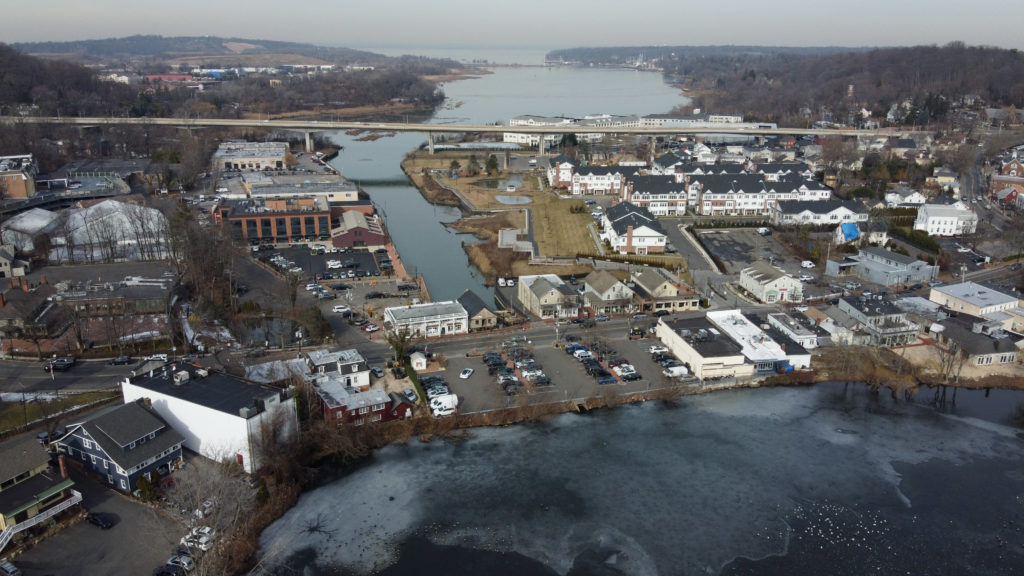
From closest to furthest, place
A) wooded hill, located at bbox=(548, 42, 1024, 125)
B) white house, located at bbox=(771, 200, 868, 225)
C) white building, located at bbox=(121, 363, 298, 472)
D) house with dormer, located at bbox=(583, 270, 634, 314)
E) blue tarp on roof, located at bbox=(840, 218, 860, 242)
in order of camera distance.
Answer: white building, located at bbox=(121, 363, 298, 472) → house with dormer, located at bbox=(583, 270, 634, 314) → blue tarp on roof, located at bbox=(840, 218, 860, 242) → white house, located at bbox=(771, 200, 868, 225) → wooded hill, located at bbox=(548, 42, 1024, 125)

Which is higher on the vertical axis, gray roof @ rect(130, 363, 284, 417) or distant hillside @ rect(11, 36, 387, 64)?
distant hillside @ rect(11, 36, 387, 64)

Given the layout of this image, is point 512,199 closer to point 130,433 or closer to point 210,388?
point 210,388

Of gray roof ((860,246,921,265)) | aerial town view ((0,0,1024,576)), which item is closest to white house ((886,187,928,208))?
aerial town view ((0,0,1024,576))

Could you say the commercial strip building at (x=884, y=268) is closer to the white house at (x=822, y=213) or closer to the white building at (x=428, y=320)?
the white house at (x=822, y=213)

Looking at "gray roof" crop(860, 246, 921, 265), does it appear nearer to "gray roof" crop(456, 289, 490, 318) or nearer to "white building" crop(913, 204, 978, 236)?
"white building" crop(913, 204, 978, 236)

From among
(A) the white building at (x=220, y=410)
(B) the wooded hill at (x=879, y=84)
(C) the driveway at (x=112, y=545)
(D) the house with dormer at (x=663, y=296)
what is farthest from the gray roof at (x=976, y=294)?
(B) the wooded hill at (x=879, y=84)

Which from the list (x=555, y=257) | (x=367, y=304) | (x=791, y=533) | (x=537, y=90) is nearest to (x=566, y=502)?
(x=791, y=533)

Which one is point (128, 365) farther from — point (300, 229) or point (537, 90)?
point (537, 90)

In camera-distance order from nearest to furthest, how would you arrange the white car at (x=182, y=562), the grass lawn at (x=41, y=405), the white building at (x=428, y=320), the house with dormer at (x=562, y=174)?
the white car at (x=182, y=562) < the grass lawn at (x=41, y=405) < the white building at (x=428, y=320) < the house with dormer at (x=562, y=174)
